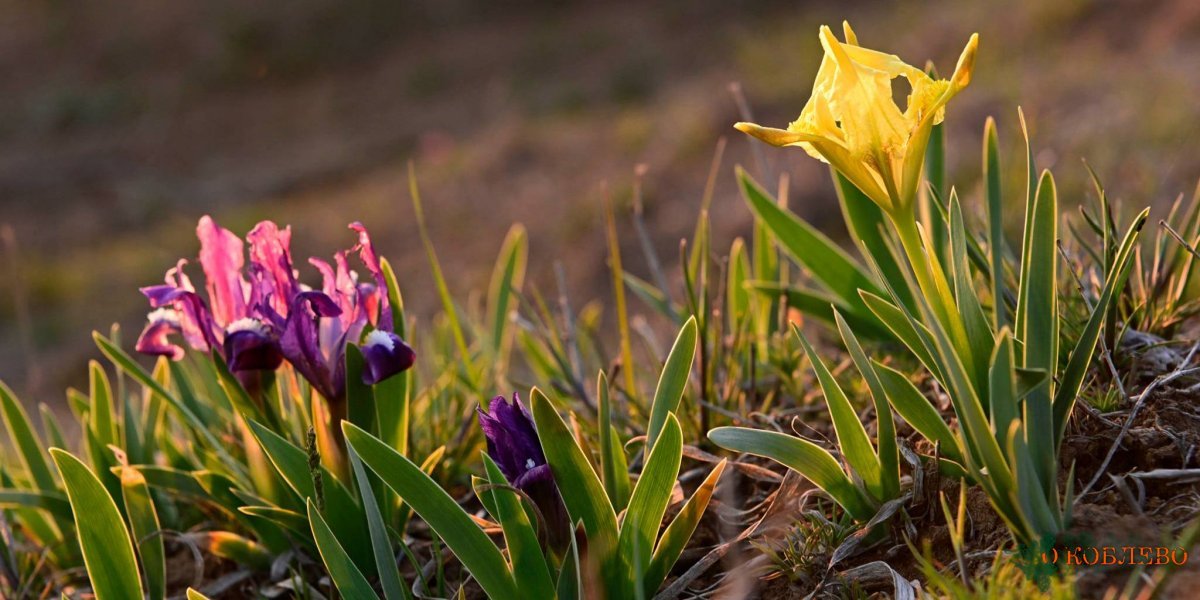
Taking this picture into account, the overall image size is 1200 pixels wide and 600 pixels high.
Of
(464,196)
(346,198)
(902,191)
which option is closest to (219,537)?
(902,191)

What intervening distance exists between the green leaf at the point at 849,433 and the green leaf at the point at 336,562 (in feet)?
2.12

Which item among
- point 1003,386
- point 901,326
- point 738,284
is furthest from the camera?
point 738,284

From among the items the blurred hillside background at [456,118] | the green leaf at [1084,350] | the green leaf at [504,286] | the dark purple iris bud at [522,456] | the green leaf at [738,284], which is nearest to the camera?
the green leaf at [1084,350]

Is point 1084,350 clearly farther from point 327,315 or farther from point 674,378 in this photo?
point 327,315

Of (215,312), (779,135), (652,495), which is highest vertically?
(779,135)

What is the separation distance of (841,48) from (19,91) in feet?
52.9

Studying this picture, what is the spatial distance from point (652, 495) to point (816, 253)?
74 centimetres

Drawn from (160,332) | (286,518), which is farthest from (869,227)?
(160,332)

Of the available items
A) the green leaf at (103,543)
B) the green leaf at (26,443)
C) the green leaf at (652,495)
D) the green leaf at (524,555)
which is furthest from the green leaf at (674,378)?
the green leaf at (26,443)

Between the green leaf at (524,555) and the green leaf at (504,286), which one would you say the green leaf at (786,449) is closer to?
the green leaf at (524,555)

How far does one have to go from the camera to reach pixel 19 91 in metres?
14.2

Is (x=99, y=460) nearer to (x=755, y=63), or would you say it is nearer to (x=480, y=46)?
(x=755, y=63)

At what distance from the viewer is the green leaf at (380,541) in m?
1.22

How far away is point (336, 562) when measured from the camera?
3.97 feet
